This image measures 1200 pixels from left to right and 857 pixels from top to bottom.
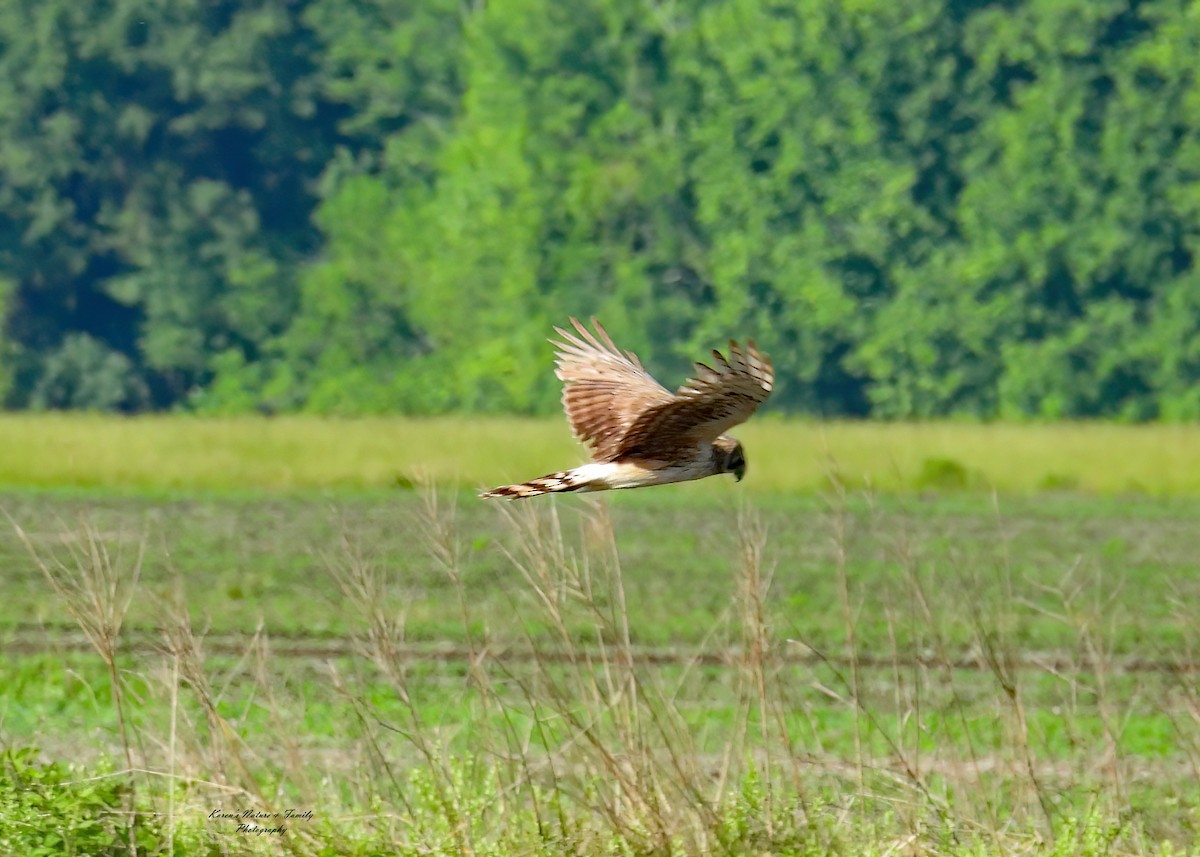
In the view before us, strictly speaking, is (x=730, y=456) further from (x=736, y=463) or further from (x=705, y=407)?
(x=705, y=407)

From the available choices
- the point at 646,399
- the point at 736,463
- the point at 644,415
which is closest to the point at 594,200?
the point at 646,399

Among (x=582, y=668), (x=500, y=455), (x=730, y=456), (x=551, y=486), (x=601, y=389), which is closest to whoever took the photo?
(x=551, y=486)

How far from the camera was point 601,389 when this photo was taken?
6883 millimetres

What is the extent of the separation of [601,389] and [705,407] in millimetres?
1027

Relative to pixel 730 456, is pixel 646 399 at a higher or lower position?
higher

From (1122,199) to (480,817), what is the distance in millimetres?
34254

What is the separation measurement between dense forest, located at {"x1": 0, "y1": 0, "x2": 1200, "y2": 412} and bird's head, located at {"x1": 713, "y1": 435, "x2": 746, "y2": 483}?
33.0 m

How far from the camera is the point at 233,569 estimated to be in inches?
662

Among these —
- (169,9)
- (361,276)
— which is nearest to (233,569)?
(361,276)

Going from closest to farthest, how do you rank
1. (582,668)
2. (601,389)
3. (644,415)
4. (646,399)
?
1. (644,415)
2. (646,399)
3. (601,389)
4. (582,668)

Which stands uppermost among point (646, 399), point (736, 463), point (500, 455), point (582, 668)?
point (646, 399)

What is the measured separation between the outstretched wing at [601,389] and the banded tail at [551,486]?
35cm

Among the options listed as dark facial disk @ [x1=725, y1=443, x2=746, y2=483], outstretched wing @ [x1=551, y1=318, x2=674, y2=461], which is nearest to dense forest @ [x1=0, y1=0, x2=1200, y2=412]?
outstretched wing @ [x1=551, y1=318, x2=674, y2=461]

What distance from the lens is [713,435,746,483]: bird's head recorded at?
6398 mm
